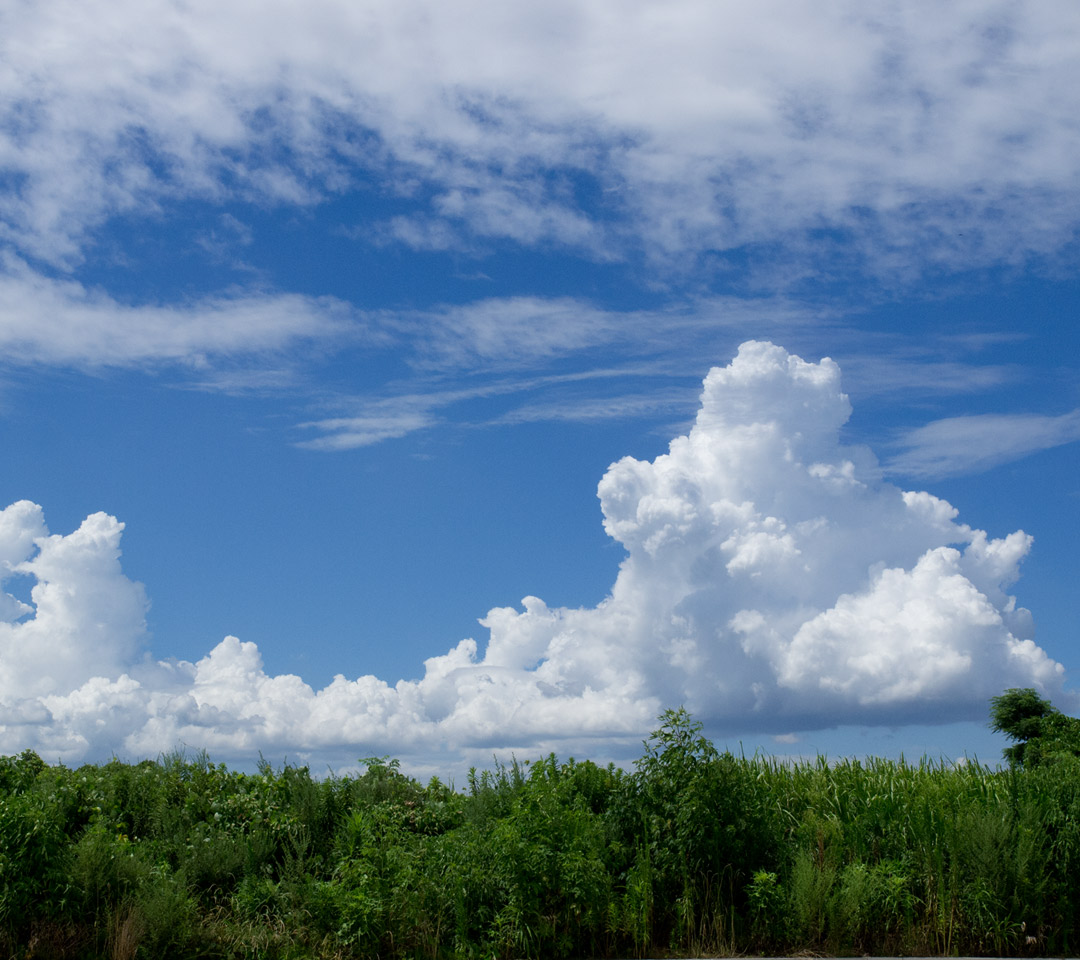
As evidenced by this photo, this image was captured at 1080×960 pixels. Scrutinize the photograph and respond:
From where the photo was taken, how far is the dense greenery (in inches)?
420

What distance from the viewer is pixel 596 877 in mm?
10523

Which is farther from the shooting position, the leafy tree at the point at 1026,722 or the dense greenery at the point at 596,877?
the leafy tree at the point at 1026,722

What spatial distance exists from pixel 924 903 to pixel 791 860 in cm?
155

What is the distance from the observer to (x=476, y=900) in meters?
10.9

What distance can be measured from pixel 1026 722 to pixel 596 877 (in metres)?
15.6

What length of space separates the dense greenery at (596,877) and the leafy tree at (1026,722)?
8874 mm

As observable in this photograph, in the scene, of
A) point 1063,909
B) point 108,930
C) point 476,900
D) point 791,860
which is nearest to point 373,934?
point 476,900

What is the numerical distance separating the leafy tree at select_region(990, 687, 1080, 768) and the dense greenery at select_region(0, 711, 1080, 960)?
887 centimetres

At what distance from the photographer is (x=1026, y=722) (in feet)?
72.7

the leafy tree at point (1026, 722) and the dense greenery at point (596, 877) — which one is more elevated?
the leafy tree at point (1026, 722)

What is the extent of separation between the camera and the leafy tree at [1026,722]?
21.2 meters

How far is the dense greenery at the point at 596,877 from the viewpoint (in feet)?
35.0

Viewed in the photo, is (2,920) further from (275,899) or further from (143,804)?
(143,804)

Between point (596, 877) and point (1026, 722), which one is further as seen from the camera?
point (1026, 722)
